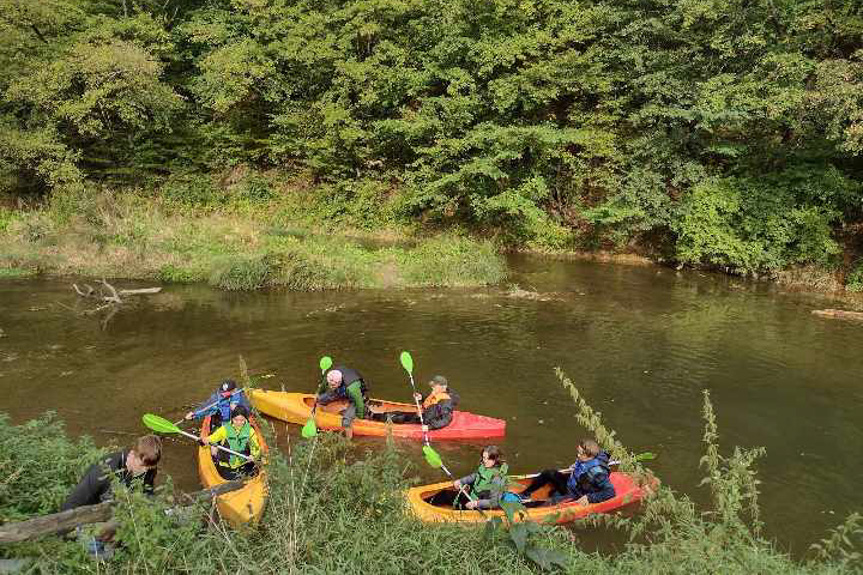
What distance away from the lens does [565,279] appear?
20953 mm

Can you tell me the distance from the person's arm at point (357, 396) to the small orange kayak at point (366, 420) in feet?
0.56

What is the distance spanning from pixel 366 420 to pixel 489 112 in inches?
715

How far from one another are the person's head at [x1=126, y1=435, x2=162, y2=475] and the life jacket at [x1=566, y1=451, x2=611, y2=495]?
4811 millimetres

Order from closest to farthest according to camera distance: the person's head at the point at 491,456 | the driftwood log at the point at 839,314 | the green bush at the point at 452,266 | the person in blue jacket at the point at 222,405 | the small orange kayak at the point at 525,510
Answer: the small orange kayak at the point at 525,510 → the person's head at the point at 491,456 → the person in blue jacket at the point at 222,405 → the driftwood log at the point at 839,314 → the green bush at the point at 452,266

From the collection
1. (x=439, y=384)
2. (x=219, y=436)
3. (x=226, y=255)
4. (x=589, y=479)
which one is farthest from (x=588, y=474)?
(x=226, y=255)

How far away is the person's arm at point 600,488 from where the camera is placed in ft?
25.6

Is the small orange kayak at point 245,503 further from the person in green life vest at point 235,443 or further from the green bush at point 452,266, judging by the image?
the green bush at point 452,266

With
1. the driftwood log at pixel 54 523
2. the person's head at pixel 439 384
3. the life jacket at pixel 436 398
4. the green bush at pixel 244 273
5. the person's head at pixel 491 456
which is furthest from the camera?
the green bush at pixel 244 273

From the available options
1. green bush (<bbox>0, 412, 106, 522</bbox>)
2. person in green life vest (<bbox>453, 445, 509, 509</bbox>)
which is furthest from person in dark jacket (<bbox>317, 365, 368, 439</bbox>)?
green bush (<bbox>0, 412, 106, 522</bbox>)

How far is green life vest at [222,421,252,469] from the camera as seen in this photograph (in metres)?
8.24

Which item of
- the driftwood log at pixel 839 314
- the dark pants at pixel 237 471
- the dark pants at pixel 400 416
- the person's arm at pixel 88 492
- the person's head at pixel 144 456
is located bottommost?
the dark pants at pixel 400 416

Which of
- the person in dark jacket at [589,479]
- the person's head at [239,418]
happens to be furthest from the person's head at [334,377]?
the person in dark jacket at [589,479]

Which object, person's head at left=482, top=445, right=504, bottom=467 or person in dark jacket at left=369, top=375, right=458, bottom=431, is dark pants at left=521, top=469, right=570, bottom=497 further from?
person in dark jacket at left=369, top=375, right=458, bottom=431

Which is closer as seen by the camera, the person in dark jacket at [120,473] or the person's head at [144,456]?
the person in dark jacket at [120,473]
